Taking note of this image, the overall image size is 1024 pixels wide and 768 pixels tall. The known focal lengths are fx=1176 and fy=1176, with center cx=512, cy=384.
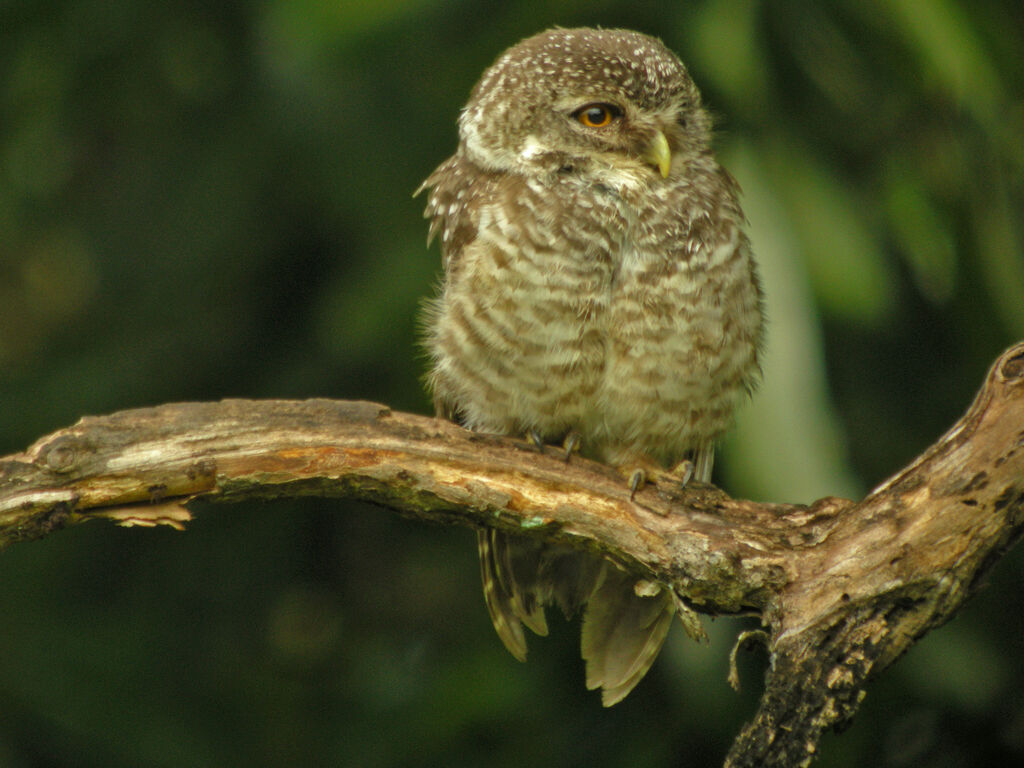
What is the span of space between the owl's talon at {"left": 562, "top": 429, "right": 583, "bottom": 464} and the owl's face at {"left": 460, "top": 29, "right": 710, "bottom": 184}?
69 cm

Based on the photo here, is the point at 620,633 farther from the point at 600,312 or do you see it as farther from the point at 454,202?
the point at 454,202

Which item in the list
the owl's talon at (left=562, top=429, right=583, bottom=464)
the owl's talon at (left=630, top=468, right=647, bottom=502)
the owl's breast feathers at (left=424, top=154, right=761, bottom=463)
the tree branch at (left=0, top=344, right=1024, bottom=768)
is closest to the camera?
the tree branch at (left=0, top=344, right=1024, bottom=768)

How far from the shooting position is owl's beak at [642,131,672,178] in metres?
3.11

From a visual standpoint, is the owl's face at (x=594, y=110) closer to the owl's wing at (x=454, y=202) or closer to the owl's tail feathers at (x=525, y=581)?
the owl's wing at (x=454, y=202)

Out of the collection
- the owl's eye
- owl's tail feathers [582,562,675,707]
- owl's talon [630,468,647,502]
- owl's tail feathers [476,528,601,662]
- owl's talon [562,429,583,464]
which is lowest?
owl's tail feathers [582,562,675,707]

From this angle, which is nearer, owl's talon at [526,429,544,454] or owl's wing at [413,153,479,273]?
owl's talon at [526,429,544,454]

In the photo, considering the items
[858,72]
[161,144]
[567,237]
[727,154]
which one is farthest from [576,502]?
Result: [161,144]

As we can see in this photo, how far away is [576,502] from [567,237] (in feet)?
2.31

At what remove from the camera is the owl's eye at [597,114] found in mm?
3172

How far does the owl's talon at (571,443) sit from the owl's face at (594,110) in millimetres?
694

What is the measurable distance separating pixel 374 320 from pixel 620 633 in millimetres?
1250

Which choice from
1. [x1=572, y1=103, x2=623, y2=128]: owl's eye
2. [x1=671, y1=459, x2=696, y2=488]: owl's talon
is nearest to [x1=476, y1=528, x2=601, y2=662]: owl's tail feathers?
[x1=671, y1=459, x2=696, y2=488]: owl's talon

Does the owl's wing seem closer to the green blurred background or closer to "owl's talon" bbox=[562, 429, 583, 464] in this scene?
the green blurred background

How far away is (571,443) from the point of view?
298 centimetres
